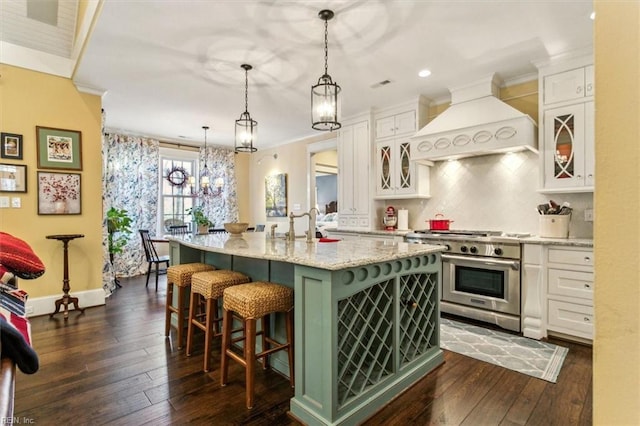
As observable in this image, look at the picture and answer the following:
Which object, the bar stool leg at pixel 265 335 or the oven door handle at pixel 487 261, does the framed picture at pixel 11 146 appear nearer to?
the bar stool leg at pixel 265 335

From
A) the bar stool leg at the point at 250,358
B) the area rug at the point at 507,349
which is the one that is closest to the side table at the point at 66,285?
the bar stool leg at the point at 250,358

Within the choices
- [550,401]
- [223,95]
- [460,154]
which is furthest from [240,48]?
[550,401]

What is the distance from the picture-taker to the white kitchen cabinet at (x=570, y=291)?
2.79 meters

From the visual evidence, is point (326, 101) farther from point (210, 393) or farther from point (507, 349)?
point (507, 349)

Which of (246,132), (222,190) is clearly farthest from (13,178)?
(222,190)

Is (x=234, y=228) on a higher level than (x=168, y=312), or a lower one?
higher

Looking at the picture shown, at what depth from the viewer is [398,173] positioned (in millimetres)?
4410

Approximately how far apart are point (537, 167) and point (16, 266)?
4193 mm

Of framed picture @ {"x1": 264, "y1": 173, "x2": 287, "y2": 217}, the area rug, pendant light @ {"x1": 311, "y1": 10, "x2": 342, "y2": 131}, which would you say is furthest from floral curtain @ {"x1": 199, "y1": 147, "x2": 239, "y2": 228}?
the area rug

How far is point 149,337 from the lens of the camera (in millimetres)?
3021

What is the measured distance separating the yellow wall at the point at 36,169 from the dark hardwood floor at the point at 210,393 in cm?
125

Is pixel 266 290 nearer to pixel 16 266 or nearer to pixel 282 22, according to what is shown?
pixel 16 266

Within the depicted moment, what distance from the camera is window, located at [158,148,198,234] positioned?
6.65 metres

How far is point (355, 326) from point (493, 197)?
9.08 ft
